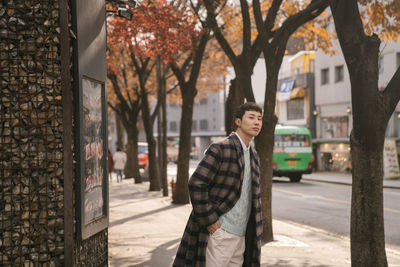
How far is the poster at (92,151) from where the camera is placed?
19.7ft

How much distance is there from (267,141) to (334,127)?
33.4 metres

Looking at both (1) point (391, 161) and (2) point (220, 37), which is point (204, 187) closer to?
(2) point (220, 37)

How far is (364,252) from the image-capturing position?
7.02 metres

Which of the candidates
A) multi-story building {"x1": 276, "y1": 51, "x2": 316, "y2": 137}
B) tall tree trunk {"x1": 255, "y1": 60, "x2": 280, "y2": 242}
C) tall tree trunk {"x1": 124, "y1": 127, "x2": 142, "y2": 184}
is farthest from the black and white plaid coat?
multi-story building {"x1": 276, "y1": 51, "x2": 316, "y2": 137}

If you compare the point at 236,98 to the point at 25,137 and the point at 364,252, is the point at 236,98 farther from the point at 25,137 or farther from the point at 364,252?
the point at 25,137

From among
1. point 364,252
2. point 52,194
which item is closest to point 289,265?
point 364,252

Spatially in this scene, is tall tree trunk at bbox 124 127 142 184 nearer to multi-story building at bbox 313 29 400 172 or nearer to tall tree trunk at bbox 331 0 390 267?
multi-story building at bbox 313 29 400 172

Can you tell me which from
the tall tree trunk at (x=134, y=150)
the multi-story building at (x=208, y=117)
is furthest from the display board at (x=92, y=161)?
the multi-story building at (x=208, y=117)

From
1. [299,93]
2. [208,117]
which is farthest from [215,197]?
[208,117]

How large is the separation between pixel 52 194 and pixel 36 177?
0.68ft

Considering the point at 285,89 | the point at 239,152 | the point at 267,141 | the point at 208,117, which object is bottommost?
the point at 239,152

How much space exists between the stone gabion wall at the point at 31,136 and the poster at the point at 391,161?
27.4m

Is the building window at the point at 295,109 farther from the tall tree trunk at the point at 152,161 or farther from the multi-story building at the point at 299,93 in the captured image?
the tall tree trunk at the point at 152,161

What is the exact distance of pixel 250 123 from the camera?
16.8ft
